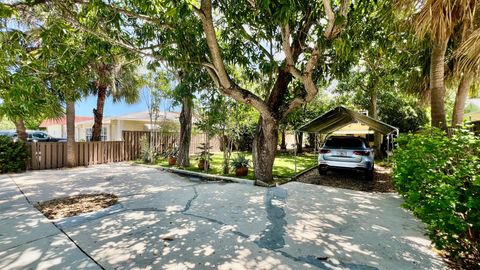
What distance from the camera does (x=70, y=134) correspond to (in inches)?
448

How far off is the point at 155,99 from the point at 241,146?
10231 mm

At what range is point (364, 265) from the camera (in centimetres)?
315

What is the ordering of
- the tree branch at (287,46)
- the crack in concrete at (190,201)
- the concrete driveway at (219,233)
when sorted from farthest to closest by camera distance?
the tree branch at (287,46) < the crack in concrete at (190,201) < the concrete driveway at (219,233)

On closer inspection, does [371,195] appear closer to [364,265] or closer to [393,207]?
[393,207]

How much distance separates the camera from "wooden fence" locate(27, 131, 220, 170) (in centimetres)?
1087

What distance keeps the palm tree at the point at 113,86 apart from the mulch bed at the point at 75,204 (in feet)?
27.3

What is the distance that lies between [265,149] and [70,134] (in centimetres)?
947

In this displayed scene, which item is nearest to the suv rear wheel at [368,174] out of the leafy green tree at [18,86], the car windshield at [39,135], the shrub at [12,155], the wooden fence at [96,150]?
the leafy green tree at [18,86]

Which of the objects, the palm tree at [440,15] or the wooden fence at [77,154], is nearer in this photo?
the palm tree at [440,15]

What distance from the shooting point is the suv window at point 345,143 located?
29.1 ft

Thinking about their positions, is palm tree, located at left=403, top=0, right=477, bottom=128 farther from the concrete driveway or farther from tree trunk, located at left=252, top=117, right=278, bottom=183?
tree trunk, located at left=252, top=117, right=278, bottom=183

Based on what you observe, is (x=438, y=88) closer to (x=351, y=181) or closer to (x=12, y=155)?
(x=351, y=181)

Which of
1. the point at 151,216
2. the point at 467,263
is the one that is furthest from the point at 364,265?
the point at 151,216

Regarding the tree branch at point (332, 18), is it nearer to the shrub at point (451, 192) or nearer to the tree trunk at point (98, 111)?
the shrub at point (451, 192)
